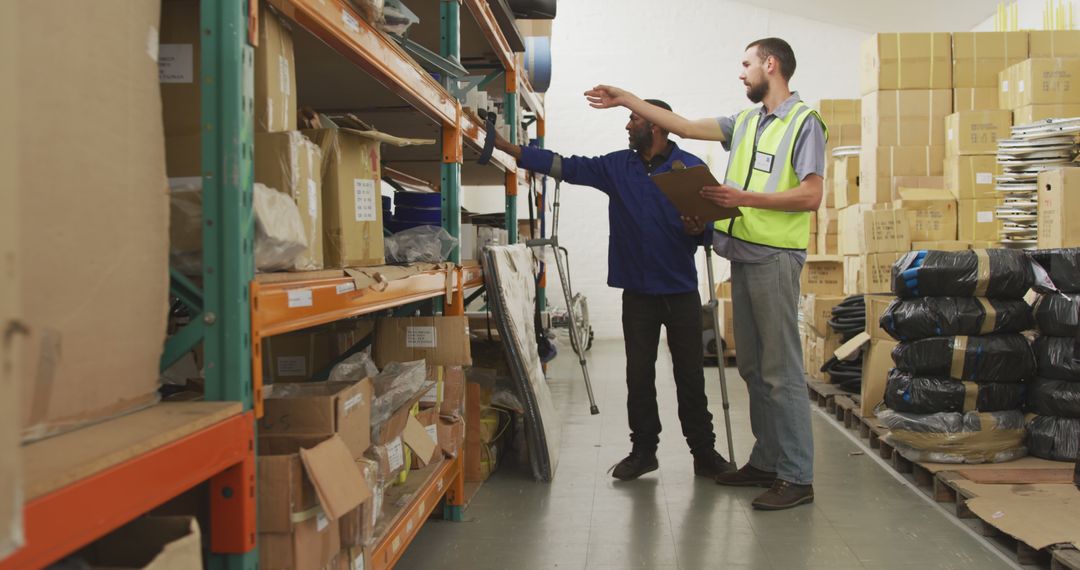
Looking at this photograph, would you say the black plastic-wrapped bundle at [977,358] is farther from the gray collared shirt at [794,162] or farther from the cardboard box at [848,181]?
the cardboard box at [848,181]

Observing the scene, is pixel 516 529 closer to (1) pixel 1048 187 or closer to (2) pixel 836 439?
(2) pixel 836 439

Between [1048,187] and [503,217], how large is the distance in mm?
3149

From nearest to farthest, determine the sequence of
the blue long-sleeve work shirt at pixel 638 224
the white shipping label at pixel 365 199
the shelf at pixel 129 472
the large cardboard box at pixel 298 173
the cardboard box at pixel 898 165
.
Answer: the shelf at pixel 129 472 < the large cardboard box at pixel 298 173 < the white shipping label at pixel 365 199 < the blue long-sleeve work shirt at pixel 638 224 < the cardboard box at pixel 898 165

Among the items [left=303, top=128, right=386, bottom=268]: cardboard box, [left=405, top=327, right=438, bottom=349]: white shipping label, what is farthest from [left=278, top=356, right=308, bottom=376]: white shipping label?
[left=303, top=128, right=386, bottom=268]: cardboard box

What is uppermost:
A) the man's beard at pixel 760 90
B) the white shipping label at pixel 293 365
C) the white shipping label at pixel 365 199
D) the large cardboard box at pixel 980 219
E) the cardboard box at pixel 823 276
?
the man's beard at pixel 760 90

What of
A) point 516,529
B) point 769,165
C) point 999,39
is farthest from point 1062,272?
point 999,39

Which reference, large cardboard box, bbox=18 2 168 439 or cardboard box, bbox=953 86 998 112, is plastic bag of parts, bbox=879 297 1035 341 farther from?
large cardboard box, bbox=18 2 168 439

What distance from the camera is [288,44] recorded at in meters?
1.83

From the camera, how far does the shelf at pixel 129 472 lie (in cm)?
91

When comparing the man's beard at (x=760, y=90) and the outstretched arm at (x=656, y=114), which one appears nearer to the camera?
the man's beard at (x=760, y=90)

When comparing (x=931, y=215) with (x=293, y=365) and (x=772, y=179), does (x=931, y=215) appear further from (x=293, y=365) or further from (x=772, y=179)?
(x=293, y=365)

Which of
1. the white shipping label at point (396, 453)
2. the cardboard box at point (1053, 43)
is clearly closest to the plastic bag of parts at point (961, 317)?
the white shipping label at point (396, 453)

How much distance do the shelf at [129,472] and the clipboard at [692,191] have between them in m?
2.15

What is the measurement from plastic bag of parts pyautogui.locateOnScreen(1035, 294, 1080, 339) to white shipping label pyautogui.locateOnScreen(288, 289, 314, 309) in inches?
127
